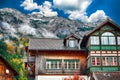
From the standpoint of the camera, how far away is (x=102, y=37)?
3888 cm

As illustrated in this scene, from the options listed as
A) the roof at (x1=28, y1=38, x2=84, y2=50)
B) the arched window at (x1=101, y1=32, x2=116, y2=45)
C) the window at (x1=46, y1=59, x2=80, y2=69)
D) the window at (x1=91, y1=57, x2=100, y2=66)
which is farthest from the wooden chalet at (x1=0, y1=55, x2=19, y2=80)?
the arched window at (x1=101, y1=32, x2=116, y2=45)

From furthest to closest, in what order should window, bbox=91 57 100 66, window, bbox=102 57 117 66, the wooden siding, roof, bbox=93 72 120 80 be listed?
the wooden siding → window, bbox=102 57 117 66 → window, bbox=91 57 100 66 → roof, bbox=93 72 120 80

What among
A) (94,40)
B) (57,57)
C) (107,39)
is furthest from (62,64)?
(107,39)

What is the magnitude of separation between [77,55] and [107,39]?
5.06 meters

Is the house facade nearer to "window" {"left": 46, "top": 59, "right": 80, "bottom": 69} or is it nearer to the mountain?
"window" {"left": 46, "top": 59, "right": 80, "bottom": 69}

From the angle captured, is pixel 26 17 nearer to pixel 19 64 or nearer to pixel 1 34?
pixel 1 34

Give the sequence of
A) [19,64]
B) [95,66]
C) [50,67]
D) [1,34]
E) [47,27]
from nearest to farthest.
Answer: [95,66] < [50,67] < [19,64] < [1,34] < [47,27]

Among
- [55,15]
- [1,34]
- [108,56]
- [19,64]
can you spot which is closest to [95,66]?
[108,56]

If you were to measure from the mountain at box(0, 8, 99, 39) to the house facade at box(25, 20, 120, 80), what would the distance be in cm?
6004

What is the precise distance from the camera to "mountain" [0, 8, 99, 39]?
342 ft

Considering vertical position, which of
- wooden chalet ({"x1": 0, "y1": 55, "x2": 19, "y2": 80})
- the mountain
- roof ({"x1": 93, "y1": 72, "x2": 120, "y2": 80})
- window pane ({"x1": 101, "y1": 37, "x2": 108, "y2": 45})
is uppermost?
the mountain

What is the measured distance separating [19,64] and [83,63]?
1592 inches

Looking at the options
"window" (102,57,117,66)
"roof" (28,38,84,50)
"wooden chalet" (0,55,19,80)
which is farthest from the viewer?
"roof" (28,38,84,50)

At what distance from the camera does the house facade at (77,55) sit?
126 feet
